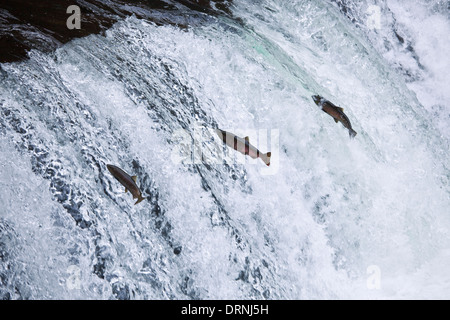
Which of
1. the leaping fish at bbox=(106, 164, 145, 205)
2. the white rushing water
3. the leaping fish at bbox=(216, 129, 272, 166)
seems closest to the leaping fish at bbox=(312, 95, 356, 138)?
the white rushing water

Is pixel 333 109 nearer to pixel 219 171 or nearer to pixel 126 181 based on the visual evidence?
pixel 219 171

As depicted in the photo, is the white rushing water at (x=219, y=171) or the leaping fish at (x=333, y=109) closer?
the white rushing water at (x=219, y=171)

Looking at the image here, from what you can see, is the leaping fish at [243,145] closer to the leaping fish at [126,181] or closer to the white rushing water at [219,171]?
Answer: the white rushing water at [219,171]

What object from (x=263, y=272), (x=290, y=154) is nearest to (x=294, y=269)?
(x=263, y=272)

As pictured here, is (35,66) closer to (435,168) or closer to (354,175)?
(354,175)

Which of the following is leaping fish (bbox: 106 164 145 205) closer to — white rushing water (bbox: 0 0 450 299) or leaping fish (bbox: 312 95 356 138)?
white rushing water (bbox: 0 0 450 299)

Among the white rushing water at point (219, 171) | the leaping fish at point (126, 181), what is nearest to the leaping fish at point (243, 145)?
the white rushing water at point (219, 171)

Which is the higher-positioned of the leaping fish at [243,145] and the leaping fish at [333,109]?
the leaping fish at [333,109]
